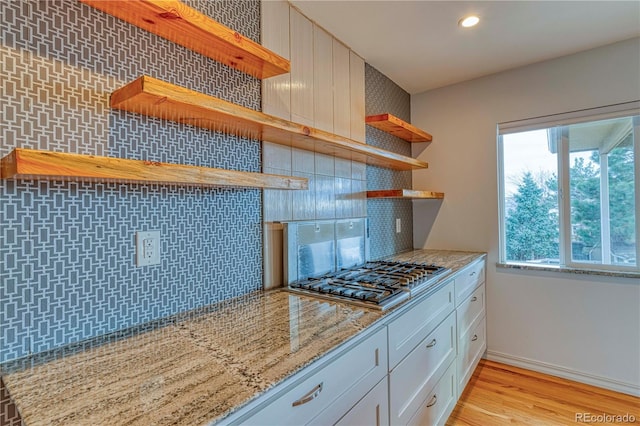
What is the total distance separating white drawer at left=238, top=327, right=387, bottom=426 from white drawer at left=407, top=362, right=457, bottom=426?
0.48 m

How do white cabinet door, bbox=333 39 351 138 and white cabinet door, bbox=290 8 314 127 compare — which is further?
white cabinet door, bbox=333 39 351 138

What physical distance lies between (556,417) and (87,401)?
8.11 ft

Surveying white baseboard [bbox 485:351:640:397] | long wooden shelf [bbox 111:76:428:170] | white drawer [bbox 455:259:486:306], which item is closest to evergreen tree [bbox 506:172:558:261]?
white drawer [bbox 455:259:486:306]

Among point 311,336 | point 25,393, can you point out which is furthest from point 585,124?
point 25,393

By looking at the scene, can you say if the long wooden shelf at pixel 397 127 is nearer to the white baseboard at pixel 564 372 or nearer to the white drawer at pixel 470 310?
the white drawer at pixel 470 310

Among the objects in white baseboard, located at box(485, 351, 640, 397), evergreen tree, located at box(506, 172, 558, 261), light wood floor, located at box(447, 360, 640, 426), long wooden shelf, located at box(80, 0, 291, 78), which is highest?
long wooden shelf, located at box(80, 0, 291, 78)

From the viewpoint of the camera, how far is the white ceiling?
1747 millimetres

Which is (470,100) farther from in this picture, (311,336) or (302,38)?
(311,336)

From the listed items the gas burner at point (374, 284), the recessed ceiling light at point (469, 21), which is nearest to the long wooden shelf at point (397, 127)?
the recessed ceiling light at point (469, 21)

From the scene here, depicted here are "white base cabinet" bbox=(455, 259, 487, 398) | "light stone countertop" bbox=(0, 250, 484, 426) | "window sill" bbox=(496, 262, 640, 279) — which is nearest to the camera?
"light stone countertop" bbox=(0, 250, 484, 426)

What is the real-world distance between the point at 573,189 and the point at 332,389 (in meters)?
2.46

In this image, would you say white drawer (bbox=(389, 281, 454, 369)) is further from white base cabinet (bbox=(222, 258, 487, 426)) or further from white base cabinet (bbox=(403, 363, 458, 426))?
white base cabinet (bbox=(403, 363, 458, 426))

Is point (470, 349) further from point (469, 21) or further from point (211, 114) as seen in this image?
point (211, 114)


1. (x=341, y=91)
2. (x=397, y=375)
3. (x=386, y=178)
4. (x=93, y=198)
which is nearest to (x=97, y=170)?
(x=93, y=198)
